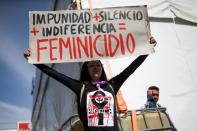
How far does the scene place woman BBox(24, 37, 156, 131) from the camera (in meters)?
3.30

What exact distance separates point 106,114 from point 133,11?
128 centimetres

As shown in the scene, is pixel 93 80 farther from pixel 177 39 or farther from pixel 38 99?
pixel 38 99

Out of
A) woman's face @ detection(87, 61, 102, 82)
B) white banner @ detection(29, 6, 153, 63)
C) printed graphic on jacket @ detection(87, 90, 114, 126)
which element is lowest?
printed graphic on jacket @ detection(87, 90, 114, 126)

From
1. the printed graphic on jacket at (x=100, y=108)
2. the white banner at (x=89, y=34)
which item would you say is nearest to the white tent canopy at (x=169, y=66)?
the white banner at (x=89, y=34)

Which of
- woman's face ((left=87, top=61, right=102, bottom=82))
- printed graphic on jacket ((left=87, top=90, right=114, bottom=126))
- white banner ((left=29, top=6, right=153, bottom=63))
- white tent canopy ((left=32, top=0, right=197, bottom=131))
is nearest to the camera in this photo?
printed graphic on jacket ((left=87, top=90, right=114, bottom=126))

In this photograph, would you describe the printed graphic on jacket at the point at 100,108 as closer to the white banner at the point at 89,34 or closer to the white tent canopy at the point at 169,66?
the white banner at the point at 89,34

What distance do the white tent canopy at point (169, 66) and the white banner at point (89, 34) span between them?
1859 mm

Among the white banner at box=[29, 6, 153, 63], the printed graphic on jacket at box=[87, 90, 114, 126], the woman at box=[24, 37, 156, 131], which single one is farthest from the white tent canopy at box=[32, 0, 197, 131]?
the printed graphic on jacket at box=[87, 90, 114, 126]

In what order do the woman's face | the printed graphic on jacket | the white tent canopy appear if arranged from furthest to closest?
the white tent canopy → the woman's face → the printed graphic on jacket

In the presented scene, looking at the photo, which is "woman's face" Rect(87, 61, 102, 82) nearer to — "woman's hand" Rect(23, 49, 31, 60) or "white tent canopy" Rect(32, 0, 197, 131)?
"woman's hand" Rect(23, 49, 31, 60)

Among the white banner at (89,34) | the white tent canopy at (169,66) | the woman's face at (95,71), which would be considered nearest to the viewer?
the woman's face at (95,71)

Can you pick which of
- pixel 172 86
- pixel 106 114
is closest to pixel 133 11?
pixel 106 114

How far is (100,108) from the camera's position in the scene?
3.34 meters

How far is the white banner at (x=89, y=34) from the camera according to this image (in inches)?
155
